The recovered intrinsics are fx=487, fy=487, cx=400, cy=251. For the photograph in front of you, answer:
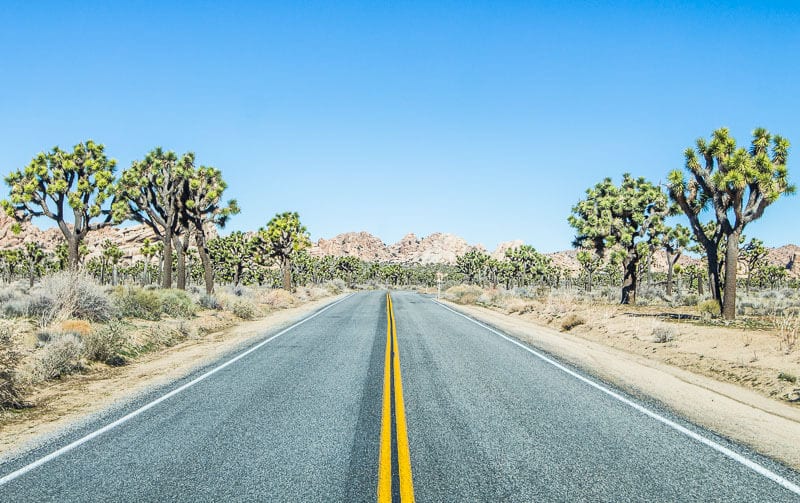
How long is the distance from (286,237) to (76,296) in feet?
100

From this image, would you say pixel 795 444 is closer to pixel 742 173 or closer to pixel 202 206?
pixel 742 173

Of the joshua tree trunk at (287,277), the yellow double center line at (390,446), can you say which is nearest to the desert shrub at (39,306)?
the yellow double center line at (390,446)

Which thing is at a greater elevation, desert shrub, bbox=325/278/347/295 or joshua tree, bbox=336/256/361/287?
joshua tree, bbox=336/256/361/287

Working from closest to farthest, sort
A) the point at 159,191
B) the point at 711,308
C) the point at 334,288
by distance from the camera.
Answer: the point at 711,308
the point at 159,191
the point at 334,288

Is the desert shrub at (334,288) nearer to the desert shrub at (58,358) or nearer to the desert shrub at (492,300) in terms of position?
the desert shrub at (492,300)

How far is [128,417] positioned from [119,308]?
11.4 meters

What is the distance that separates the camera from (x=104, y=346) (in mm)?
11469

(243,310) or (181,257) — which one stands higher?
(181,257)

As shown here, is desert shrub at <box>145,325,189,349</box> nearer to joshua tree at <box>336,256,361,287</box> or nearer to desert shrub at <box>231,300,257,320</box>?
desert shrub at <box>231,300,257,320</box>

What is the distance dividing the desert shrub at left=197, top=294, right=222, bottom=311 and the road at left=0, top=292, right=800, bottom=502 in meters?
16.0

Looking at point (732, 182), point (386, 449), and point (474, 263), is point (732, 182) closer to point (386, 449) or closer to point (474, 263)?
point (386, 449)

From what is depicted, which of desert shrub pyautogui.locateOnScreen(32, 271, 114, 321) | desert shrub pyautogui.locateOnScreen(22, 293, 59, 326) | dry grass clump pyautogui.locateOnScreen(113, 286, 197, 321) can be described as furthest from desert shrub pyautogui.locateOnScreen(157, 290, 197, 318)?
desert shrub pyautogui.locateOnScreen(22, 293, 59, 326)

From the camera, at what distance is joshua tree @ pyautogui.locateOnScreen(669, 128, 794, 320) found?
57.3 feet

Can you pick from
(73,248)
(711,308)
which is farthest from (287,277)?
(711,308)
